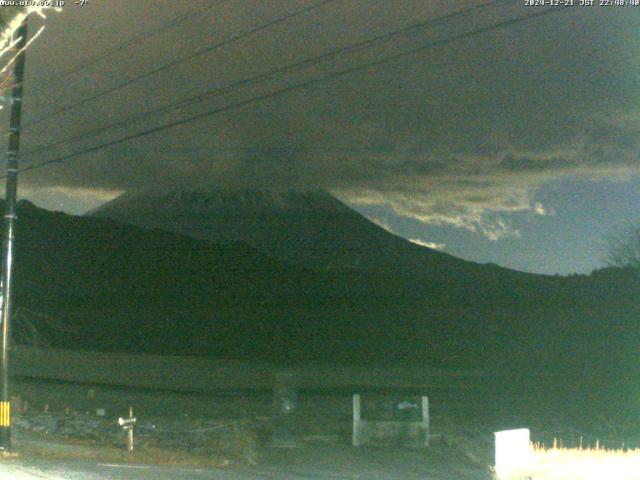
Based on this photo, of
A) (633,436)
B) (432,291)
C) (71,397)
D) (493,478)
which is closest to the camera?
(493,478)

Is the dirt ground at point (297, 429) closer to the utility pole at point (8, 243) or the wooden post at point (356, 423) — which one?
the wooden post at point (356, 423)

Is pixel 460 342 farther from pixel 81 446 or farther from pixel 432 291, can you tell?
pixel 81 446

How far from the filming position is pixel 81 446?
58.7 ft

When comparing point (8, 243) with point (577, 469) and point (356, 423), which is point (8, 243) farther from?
point (577, 469)

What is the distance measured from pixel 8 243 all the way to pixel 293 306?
275ft

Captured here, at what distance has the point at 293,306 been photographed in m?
99.9

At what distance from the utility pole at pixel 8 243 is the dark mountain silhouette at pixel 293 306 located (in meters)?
37.2

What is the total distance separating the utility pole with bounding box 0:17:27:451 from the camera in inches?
628

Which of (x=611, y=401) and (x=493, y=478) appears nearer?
(x=493, y=478)

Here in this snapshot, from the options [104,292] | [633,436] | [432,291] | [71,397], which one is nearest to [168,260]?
[104,292]

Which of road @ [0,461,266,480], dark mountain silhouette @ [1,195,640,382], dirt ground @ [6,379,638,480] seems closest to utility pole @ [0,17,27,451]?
dirt ground @ [6,379,638,480]

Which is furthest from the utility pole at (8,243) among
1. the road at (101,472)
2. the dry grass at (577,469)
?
the dry grass at (577,469)

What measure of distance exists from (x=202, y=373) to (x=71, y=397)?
525 inches

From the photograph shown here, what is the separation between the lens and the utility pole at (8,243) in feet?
52.4
